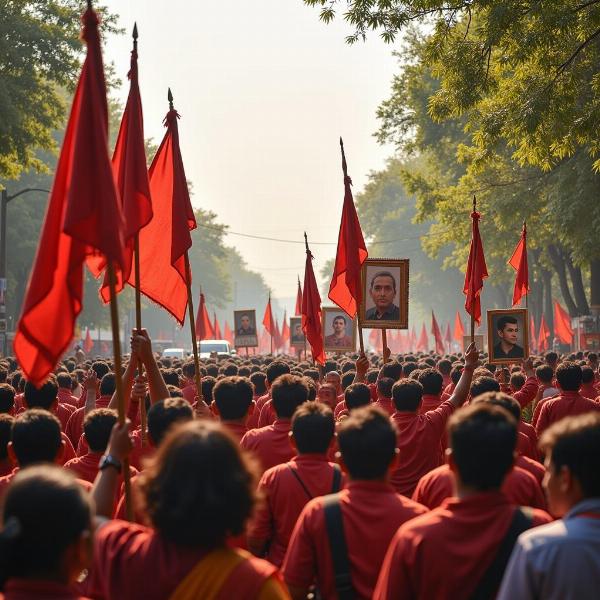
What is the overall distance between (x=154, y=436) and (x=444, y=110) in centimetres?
1113

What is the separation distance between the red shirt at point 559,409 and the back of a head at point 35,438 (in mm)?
5551

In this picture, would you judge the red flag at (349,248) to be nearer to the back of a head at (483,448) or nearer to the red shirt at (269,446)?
the red shirt at (269,446)

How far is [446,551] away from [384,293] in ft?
31.2

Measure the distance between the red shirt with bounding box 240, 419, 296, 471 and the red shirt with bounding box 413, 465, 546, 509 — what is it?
1.47 m

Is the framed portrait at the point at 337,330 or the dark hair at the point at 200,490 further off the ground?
the framed portrait at the point at 337,330

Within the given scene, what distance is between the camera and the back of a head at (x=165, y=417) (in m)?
5.36

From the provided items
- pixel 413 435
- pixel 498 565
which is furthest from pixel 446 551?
pixel 413 435

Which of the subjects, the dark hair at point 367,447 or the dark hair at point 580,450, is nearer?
the dark hair at point 580,450

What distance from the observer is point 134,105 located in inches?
326

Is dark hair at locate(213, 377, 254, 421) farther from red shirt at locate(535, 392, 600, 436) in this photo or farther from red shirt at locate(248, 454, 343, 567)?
red shirt at locate(535, 392, 600, 436)

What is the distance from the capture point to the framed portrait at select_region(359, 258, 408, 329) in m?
12.9

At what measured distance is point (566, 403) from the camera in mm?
9609

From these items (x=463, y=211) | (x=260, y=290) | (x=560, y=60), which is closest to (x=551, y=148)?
(x=560, y=60)

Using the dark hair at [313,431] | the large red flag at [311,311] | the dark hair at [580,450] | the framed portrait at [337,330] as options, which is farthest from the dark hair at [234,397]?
the framed portrait at [337,330]
